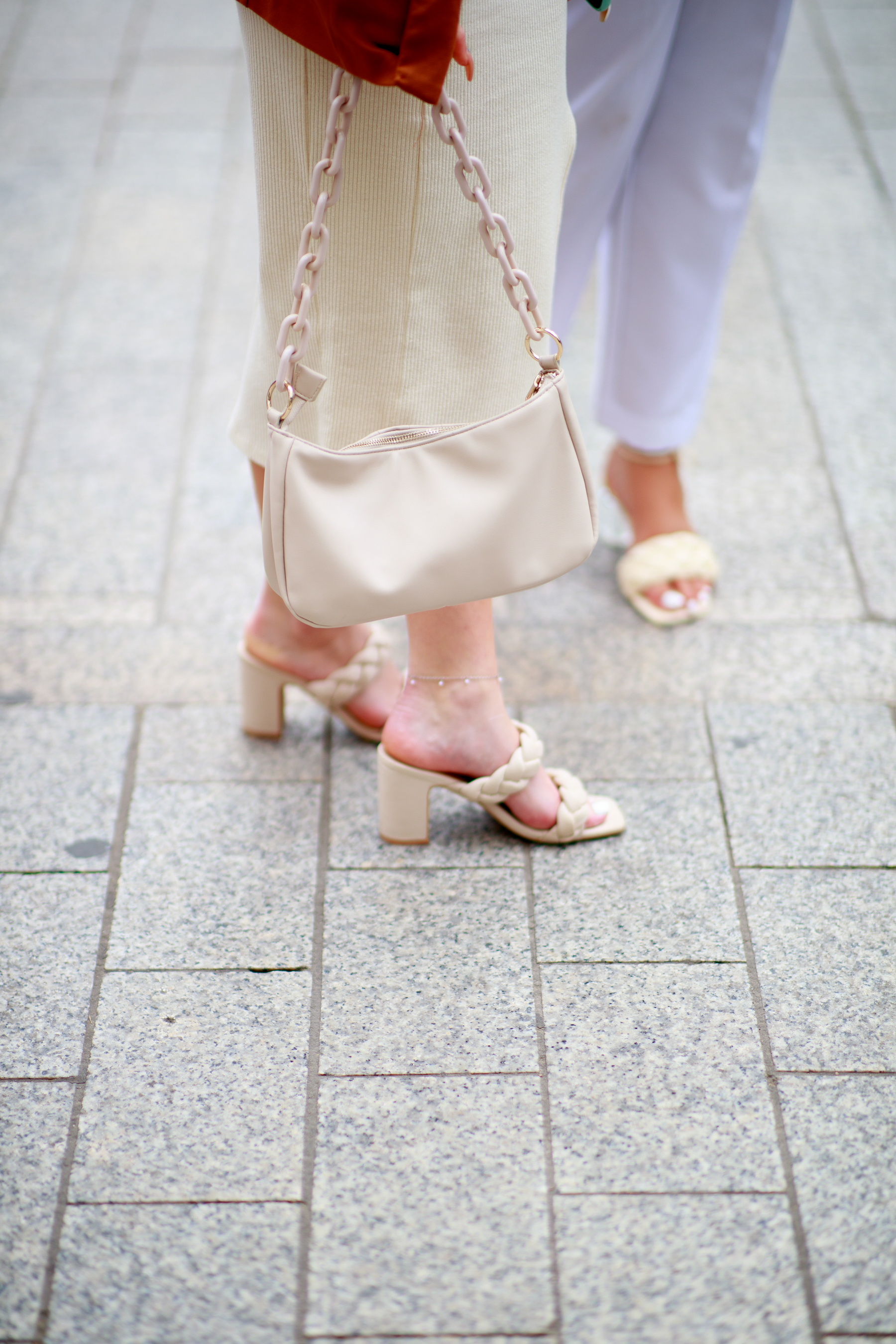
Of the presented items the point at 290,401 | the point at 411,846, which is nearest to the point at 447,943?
the point at 411,846

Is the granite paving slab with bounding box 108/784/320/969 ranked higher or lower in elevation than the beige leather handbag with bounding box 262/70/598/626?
lower

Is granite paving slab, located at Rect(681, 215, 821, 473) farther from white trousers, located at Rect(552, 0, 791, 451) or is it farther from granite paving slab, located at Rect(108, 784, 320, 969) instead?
granite paving slab, located at Rect(108, 784, 320, 969)

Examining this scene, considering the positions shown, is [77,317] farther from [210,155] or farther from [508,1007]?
[508,1007]

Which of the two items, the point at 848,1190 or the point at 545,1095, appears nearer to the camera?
the point at 848,1190

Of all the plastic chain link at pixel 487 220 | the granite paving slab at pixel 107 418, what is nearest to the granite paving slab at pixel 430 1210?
the plastic chain link at pixel 487 220

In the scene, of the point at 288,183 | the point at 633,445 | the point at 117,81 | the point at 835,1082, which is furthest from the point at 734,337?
the point at 117,81

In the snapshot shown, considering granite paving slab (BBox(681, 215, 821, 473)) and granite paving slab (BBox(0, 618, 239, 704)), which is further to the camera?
granite paving slab (BBox(681, 215, 821, 473))

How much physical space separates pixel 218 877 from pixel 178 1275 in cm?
63

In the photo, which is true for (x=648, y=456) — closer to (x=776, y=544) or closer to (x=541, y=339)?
(x=776, y=544)

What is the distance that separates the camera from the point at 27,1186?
1468 millimetres

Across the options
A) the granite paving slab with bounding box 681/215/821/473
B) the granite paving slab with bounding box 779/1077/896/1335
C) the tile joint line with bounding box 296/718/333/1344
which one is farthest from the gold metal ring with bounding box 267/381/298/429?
the granite paving slab with bounding box 681/215/821/473

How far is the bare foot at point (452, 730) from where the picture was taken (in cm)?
184

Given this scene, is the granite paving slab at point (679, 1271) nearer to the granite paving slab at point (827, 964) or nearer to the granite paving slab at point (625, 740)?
the granite paving slab at point (827, 964)

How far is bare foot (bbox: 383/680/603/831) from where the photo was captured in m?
1.84
